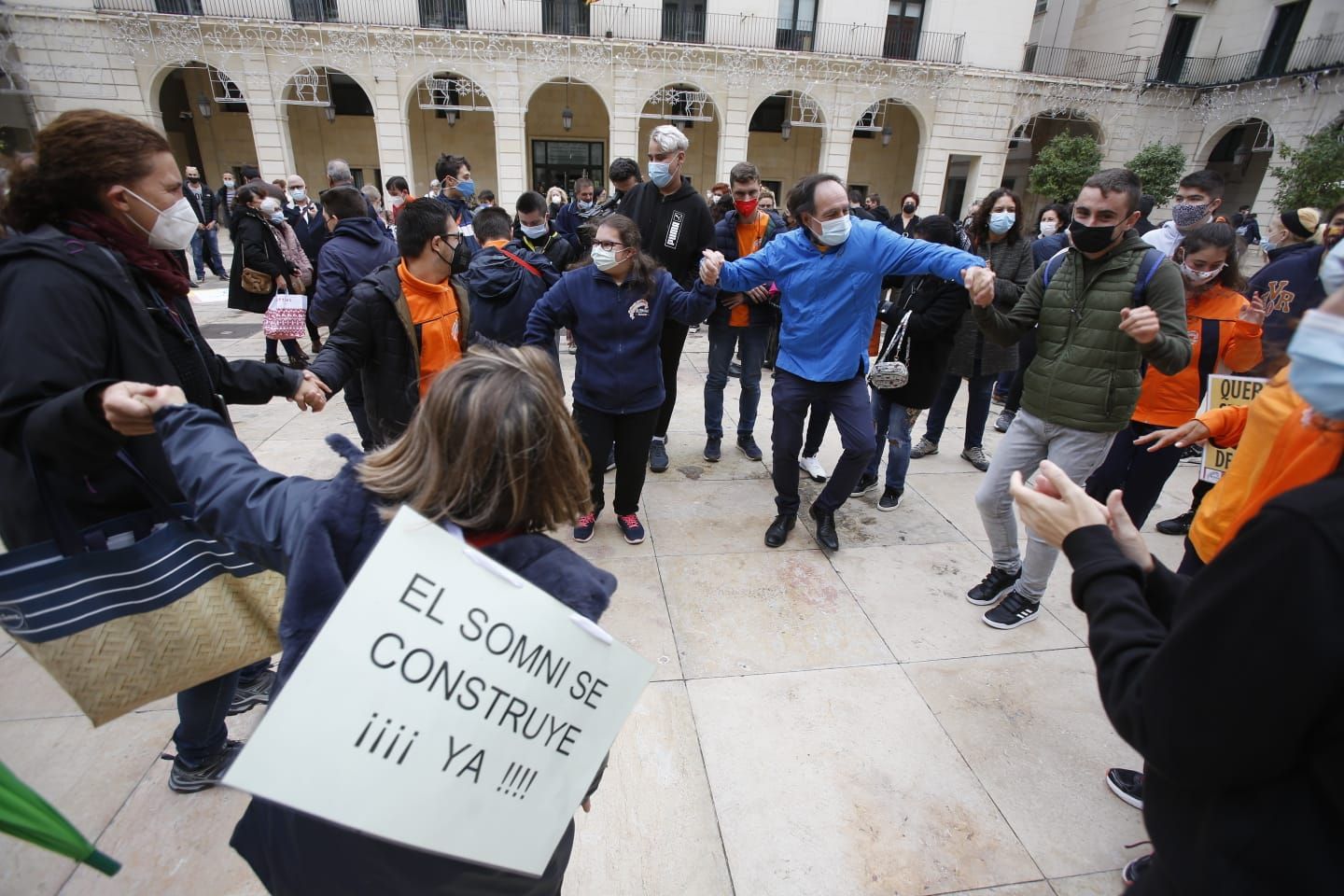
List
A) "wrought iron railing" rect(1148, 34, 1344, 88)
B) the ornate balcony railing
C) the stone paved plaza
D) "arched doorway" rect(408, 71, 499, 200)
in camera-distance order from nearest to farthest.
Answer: the stone paved plaza
the ornate balcony railing
"wrought iron railing" rect(1148, 34, 1344, 88)
"arched doorway" rect(408, 71, 499, 200)

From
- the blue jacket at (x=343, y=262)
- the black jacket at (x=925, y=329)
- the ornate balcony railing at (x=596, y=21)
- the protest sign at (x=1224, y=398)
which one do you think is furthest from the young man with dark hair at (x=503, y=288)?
the ornate balcony railing at (x=596, y=21)

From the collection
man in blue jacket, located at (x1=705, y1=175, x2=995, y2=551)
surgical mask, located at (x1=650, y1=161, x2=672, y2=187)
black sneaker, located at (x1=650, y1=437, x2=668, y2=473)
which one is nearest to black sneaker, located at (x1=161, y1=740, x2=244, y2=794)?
man in blue jacket, located at (x1=705, y1=175, x2=995, y2=551)

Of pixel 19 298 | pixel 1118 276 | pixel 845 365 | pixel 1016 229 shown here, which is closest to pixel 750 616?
pixel 845 365

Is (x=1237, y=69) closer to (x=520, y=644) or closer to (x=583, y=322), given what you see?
(x=583, y=322)

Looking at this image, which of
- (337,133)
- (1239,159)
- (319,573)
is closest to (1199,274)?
(319,573)

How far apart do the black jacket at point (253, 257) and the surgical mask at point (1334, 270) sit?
24.8 ft

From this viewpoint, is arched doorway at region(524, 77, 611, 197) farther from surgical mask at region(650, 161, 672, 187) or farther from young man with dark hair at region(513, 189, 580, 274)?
surgical mask at region(650, 161, 672, 187)

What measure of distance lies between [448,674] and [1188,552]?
2.53 metres

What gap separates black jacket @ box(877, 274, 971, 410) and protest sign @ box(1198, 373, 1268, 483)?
154 centimetres

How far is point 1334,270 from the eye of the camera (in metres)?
0.95

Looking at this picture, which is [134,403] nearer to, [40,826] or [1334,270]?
[40,826]

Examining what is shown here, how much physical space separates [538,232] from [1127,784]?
4.93m

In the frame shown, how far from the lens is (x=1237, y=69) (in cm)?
2317

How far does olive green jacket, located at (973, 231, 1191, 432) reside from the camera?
2760 mm
